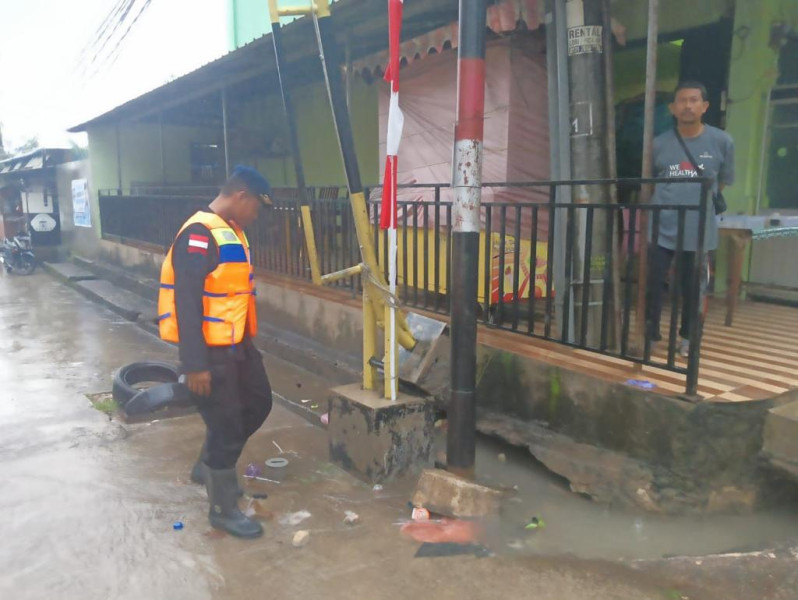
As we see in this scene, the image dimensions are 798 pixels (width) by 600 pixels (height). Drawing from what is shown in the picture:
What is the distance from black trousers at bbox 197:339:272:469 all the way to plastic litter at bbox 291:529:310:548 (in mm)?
512

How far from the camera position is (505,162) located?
18.2ft

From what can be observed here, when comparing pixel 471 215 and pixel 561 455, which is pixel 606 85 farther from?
pixel 561 455

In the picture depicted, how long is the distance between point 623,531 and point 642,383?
0.81 meters

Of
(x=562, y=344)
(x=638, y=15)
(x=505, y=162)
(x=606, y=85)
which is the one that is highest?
(x=638, y=15)

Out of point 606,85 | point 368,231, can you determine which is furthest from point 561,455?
point 606,85

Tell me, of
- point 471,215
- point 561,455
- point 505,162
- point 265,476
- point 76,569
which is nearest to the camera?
point 76,569

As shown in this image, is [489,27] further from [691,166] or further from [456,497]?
[456,497]

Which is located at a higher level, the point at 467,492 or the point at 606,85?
the point at 606,85

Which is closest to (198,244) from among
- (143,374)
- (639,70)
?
(143,374)

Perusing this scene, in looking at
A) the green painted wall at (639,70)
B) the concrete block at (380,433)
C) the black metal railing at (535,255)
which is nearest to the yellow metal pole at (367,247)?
the concrete block at (380,433)

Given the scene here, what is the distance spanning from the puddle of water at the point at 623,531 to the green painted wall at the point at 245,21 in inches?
655

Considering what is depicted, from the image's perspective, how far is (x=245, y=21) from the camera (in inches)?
733

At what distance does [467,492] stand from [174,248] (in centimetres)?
201

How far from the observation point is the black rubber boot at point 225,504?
3.25 meters
